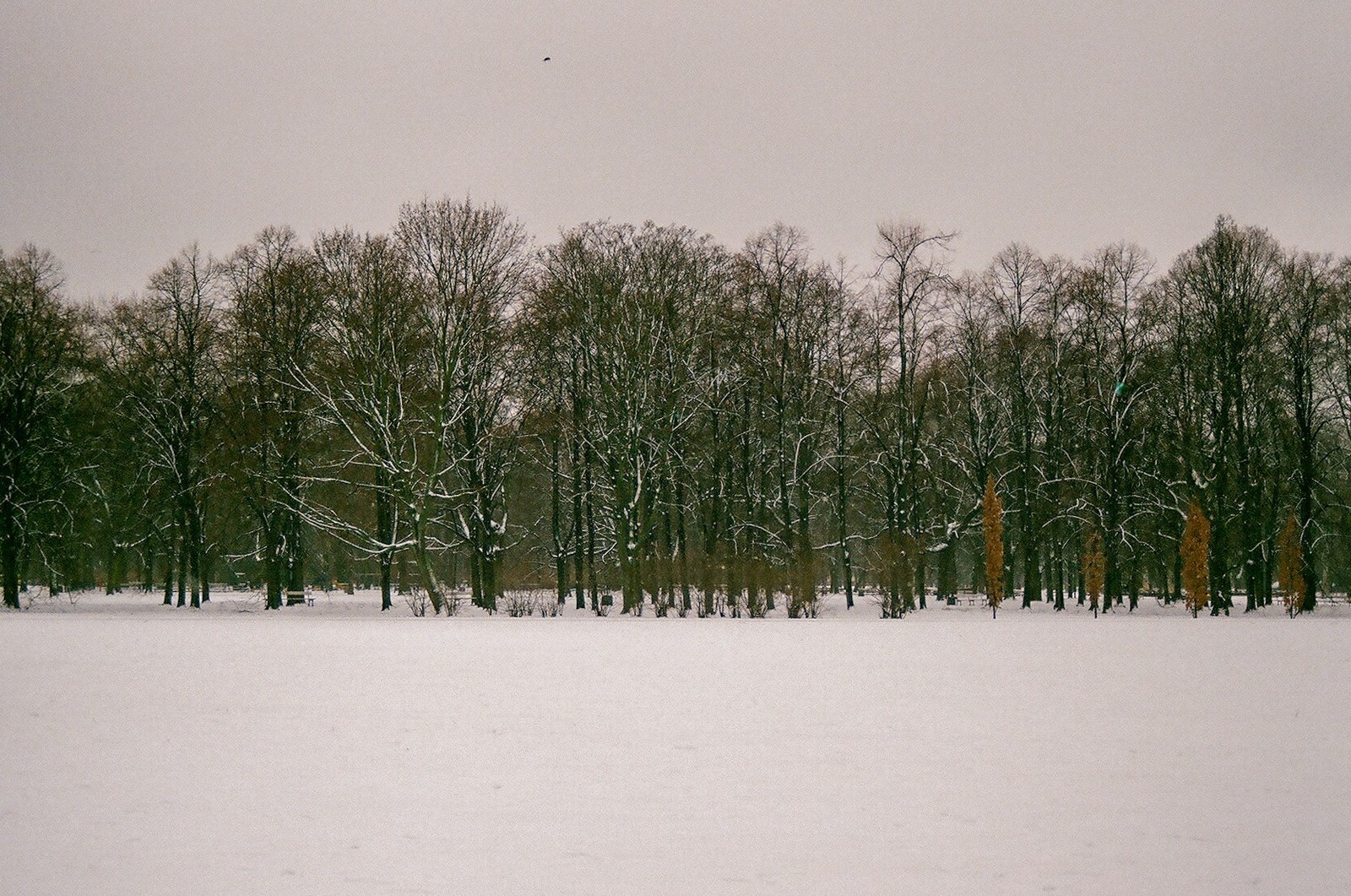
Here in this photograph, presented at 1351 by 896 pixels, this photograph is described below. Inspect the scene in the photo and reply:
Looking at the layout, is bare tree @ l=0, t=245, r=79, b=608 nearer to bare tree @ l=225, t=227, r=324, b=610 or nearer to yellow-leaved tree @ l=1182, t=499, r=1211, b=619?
bare tree @ l=225, t=227, r=324, b=610

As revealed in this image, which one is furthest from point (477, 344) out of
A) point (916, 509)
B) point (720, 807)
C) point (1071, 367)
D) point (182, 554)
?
point (720, 807)

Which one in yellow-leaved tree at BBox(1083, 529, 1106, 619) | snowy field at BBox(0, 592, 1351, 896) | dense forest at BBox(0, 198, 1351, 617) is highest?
dense forest at BBox(0, 198, 1351, 617)

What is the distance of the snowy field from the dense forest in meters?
20.9

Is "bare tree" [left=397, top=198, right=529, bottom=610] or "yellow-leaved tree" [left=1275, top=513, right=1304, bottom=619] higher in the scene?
"bare tree" [left=397, top=198, right=529, bottom=610]

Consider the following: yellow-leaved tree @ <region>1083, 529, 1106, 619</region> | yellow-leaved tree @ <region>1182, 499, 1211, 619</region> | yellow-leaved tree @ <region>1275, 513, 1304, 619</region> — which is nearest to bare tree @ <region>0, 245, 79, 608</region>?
yellow-leaved tree @ <region>1083, 529, 1106, 619</region>

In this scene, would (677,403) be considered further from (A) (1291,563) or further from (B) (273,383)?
(A) (1291,563)

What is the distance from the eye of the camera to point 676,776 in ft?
31.3

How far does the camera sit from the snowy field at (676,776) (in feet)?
22.4

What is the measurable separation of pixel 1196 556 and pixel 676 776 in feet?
113

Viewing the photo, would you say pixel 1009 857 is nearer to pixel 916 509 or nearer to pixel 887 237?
pixel 887 237

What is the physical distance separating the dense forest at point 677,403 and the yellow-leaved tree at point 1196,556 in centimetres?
15

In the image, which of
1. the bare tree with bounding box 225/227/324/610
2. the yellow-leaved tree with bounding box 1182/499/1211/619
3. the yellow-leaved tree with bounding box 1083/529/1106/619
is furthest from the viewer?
the bare tree with bounding box 225/227/324/610

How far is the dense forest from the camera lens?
132ft

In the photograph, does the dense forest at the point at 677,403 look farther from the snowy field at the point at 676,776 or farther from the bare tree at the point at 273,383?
the snowy field at the point at 676,776
